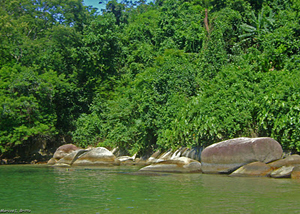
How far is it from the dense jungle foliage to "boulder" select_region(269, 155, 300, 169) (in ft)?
2.25

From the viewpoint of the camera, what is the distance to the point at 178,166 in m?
Result: 15.9

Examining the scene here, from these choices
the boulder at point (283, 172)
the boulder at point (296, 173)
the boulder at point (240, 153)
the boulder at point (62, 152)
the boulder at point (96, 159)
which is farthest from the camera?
the boulder at point (62, 152)

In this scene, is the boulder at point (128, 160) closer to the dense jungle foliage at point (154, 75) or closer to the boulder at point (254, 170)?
the dense jungle foliage at point (154, 75)

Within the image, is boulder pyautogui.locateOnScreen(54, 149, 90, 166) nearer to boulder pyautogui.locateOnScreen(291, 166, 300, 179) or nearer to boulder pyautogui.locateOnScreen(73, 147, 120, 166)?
boulder pyautogui.locateOnScreen(73, 147, 120, 166)

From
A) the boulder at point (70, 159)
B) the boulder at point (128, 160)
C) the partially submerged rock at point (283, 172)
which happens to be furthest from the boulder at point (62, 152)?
the partially submerged rock at point (283, 172)

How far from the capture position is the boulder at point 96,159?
71.1 feet

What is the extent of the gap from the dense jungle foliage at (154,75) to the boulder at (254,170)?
166 cm

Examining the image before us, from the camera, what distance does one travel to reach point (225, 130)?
53.4 ft

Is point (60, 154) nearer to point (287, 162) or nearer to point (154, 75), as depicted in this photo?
point (154, 75)

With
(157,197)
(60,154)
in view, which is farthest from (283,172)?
(60,154)

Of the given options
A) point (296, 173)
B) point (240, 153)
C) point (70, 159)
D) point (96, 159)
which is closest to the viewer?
point (296, 173)

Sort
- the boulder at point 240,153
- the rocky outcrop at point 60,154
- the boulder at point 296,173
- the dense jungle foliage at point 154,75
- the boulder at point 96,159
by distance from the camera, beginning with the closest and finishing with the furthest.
Result: 1. the boulder at point 296,173
2. the boulder at point 240,153
3. the dense jungle foliage at point 154,75
4. the boulder at point 96,159
5. the rocky outcrop at point 60,154

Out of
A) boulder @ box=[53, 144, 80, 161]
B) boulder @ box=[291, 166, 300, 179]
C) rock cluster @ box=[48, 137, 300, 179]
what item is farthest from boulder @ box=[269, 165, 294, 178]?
boulder @ box=[53, 144, 80, 161]

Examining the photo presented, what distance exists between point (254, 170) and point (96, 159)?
11.2 metres
